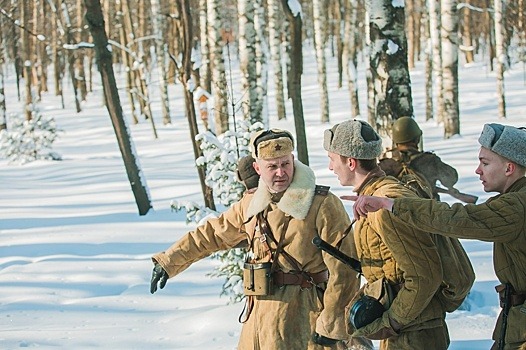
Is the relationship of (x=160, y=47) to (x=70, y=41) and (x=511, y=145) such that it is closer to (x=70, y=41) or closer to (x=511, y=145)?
(x=70, y=41)

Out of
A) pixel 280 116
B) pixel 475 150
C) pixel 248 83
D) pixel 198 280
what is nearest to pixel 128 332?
pixel 198 280

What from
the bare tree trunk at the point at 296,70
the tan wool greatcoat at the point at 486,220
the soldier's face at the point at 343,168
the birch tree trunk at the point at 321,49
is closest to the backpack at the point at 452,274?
the tan wool greatcoat at the point at 486,220

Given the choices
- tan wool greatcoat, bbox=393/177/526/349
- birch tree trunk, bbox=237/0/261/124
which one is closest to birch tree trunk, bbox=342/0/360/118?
birch tree trunk, bbox=237/0/261/124

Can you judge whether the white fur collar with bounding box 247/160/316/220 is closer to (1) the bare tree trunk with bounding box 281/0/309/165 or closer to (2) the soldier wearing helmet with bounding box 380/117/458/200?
(2) the soldier wearing helmet with bounding box 380/117/458/200

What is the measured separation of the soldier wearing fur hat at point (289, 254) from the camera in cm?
376

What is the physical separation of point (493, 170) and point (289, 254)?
115 cm

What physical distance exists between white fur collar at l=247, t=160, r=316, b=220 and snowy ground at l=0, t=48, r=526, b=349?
231 centimetres

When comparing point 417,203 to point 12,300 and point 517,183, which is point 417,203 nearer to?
point 517,183

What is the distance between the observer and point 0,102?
27.4 meters

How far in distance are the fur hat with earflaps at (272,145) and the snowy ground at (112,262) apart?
247cm

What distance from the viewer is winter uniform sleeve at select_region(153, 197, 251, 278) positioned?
4117mm

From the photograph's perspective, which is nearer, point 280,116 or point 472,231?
point 472,231

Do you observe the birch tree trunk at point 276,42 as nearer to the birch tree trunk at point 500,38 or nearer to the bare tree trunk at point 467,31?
the birch tree trunk at point 500,38

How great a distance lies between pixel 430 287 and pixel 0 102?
86.3 ft
